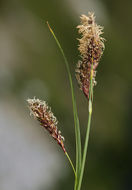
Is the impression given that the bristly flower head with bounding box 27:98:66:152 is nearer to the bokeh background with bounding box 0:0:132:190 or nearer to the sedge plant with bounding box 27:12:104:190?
the sedge plant with bounding box 27:12:104:190

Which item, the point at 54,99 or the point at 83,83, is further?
the point at 54,99

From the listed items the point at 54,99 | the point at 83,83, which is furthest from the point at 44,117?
the point at 54,99

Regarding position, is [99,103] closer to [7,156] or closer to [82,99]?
→ [82,99]

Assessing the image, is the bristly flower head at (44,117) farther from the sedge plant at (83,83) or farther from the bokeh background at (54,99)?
the bokeh background at (54,99)

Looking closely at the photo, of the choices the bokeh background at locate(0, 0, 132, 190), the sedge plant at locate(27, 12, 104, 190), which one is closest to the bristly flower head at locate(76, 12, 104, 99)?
the sedge plant at locate(27, 12, 104, 190)

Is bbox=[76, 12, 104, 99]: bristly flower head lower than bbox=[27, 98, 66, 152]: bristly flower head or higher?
higher

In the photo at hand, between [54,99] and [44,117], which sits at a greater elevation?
[54,99]

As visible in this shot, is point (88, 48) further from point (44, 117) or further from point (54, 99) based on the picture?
point (54, 99)

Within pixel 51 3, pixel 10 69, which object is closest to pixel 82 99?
pixel 10 69

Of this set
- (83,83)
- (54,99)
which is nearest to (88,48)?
(83,83)

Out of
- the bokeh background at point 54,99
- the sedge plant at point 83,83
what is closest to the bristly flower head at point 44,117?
the sedge plant at point 83,83
